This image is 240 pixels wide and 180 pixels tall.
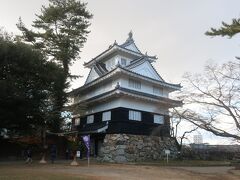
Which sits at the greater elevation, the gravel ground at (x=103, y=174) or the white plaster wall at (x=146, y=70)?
the white plaster wall at (x=146, y=70)

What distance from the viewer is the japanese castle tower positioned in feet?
94.9

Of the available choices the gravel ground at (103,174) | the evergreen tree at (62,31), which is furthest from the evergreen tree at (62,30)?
the gravel ground at (103,174)

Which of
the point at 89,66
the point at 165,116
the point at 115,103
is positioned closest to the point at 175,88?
the point at 165,116

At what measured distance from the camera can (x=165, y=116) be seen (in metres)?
33.4

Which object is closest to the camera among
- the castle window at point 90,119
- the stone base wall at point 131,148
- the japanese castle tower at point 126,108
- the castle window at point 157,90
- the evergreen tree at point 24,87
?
the evergreen tree at point 24,87

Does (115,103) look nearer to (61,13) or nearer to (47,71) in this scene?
(47,71)

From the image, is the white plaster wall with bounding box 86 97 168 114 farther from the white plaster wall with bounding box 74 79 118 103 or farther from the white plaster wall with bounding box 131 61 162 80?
the white plaster wall with bounding box 131 61 162 80

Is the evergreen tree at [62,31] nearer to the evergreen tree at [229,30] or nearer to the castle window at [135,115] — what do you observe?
the castle window at [135,115]

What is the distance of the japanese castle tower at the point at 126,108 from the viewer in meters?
28.9

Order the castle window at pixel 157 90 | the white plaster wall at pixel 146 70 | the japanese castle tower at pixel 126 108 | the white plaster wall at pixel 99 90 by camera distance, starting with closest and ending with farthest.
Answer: the japanese castle tower at pixel 126 108 < the white plaster wall at pixel 99 90 < the white plaster wall at pixel 146 70 < the castle window at pixel 157 90

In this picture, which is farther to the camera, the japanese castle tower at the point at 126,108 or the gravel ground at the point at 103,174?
the japanese castle tower at the point at 126,108

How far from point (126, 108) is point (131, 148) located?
12.6ft

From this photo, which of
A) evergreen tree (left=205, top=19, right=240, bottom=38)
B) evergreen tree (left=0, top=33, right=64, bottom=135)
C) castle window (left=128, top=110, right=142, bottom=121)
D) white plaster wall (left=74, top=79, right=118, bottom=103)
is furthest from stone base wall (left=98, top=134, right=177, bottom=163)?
evergreen tree (left=205, top=19, right=240, bottom=38)

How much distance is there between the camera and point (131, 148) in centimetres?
2858
